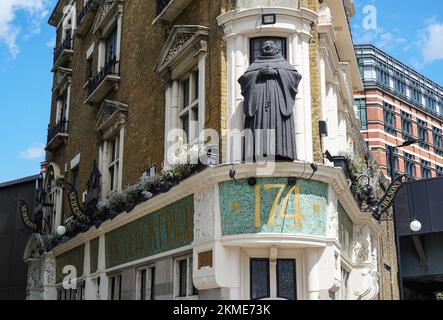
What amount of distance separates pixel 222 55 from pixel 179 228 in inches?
159

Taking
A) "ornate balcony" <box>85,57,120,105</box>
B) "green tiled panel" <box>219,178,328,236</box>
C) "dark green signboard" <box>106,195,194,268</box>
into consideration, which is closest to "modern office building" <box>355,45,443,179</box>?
"ornate balcony" <box>85,57,120,105</box>

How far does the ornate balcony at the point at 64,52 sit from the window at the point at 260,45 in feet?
48.0

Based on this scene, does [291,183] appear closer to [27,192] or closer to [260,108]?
[260,108]

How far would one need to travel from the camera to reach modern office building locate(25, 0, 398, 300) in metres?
12.3

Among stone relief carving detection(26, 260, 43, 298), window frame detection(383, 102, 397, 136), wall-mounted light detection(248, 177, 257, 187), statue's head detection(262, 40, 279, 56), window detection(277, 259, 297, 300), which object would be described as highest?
window frame detection(383, 102, 397, 136)

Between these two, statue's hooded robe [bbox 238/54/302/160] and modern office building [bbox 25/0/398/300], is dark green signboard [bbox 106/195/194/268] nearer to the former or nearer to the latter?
modern office building [bbox 25/0/398/300]

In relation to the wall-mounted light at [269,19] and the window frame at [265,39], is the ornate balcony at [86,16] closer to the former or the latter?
the window frame at [265,39]

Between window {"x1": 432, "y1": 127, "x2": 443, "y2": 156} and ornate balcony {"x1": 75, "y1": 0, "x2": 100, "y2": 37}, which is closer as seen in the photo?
ornate balcony {"x1": 75, "y1": 0, "x2": 100, "y2": 37}

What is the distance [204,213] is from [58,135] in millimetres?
13754

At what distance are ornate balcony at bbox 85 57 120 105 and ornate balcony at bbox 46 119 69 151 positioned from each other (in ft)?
13.0

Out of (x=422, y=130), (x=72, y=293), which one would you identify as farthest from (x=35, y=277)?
(x=422, y=130)

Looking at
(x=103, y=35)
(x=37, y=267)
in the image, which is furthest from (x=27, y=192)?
(x=103, y=35)

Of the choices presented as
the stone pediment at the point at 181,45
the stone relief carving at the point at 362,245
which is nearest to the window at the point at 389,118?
the stone relief carving at the point at 362,245

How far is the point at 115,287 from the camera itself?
17484 mm
